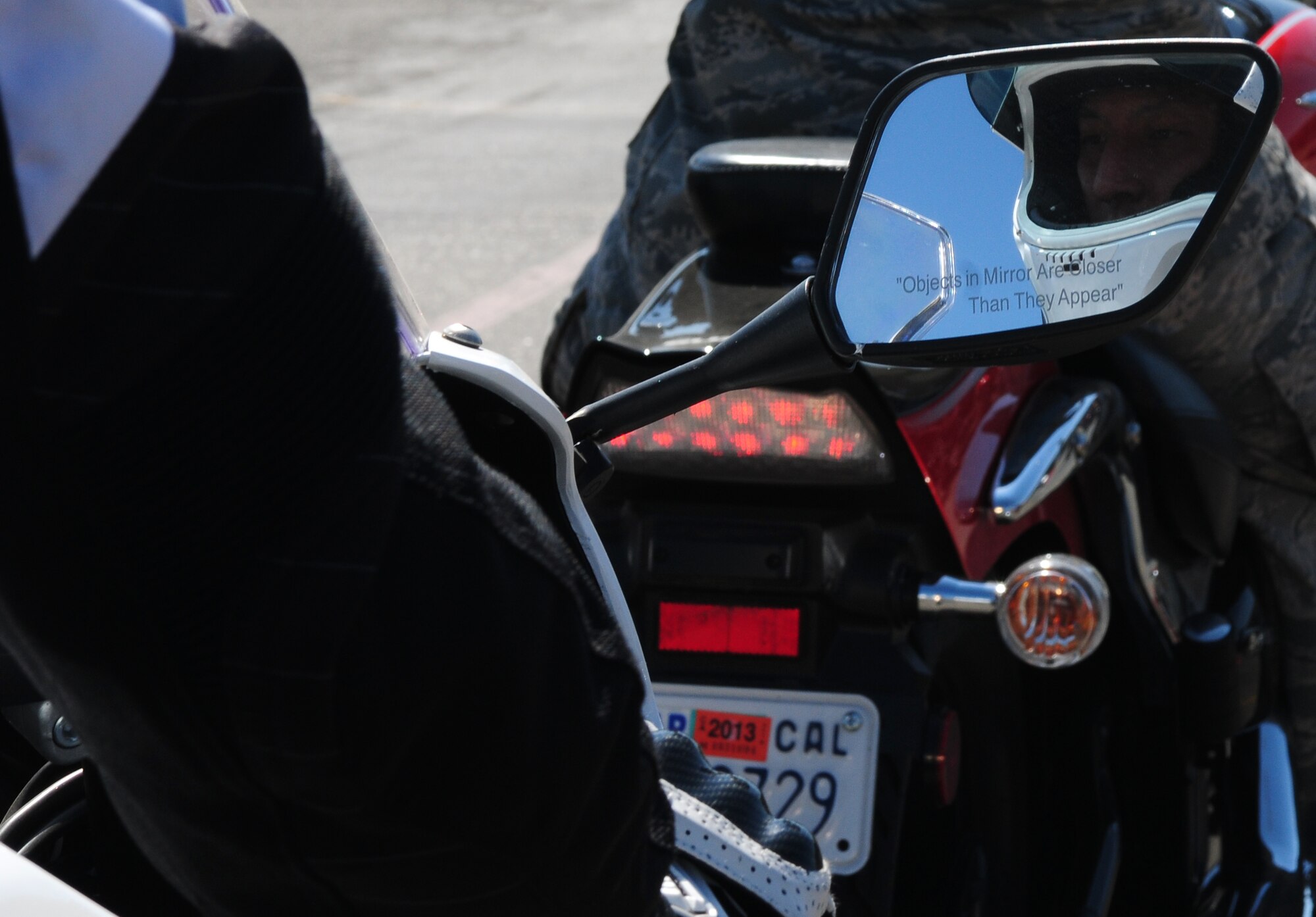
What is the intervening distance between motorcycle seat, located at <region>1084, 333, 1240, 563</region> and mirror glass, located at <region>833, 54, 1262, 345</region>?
1.11m

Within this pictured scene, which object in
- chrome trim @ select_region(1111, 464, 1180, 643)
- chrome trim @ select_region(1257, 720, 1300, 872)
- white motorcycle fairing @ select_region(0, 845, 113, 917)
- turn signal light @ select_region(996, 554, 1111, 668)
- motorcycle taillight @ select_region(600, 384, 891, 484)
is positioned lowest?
chrome trim @ select_region(1257, 720, 1300, 872)

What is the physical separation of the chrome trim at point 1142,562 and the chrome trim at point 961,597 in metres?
0.49

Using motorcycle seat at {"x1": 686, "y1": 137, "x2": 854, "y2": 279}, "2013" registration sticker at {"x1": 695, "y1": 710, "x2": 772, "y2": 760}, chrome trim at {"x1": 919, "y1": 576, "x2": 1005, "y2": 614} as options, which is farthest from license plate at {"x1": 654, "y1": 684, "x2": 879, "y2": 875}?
motorcycle seat at {"x1": 686, "y1": 137, "x2": 854, "y2": 279}

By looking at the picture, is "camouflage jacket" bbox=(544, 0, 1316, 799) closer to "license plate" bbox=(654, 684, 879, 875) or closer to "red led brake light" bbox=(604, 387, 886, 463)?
"red led brake light" bbox=(604, 387, 886, 463)

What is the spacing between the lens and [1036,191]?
1.22 m

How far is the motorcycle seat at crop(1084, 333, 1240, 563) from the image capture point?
7.72ft

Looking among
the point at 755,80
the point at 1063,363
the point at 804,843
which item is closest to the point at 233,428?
the point at 804,843

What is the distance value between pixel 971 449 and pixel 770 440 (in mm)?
251

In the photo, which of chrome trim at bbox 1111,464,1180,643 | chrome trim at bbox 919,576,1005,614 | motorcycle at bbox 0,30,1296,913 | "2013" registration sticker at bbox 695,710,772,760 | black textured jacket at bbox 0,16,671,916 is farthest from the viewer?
chrome trim at bbox 1111,464,1180,643

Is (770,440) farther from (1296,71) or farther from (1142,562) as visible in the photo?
(1296,71)

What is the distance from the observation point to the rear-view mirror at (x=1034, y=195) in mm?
1186

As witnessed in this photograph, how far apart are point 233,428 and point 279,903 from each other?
285 millimetres

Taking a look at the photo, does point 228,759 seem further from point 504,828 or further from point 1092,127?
point 1092,127

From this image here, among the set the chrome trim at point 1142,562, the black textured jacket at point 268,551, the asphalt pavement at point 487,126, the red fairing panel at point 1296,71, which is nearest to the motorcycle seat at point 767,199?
the chrome trim at point 1142,562
